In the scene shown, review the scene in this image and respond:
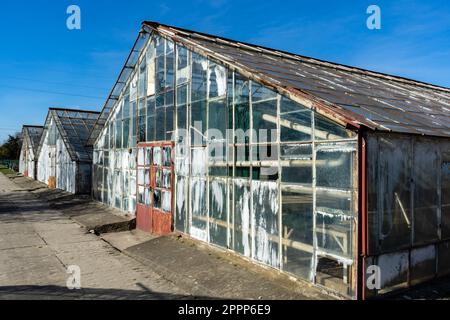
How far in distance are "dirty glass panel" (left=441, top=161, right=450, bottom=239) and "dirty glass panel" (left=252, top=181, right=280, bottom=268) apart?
372cm

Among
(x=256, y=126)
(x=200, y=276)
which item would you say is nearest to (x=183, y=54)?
(x=256, y=126)

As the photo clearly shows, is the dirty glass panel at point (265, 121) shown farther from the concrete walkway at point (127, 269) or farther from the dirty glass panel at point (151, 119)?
the dirty glass panel at point (151, 119)

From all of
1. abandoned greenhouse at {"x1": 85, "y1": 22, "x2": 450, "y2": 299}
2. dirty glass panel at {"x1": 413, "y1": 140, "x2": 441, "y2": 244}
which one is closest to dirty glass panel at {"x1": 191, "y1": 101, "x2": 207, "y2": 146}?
abandoned greenhouse at {"x1": 85, "y1": 22, "x2": 450, "y2": 299}

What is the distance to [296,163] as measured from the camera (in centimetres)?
806

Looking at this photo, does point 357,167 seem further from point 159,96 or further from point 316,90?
point 159,96

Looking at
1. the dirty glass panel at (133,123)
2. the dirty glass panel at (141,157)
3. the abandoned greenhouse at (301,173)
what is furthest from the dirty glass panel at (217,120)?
the dirty glass panel at (133,123)

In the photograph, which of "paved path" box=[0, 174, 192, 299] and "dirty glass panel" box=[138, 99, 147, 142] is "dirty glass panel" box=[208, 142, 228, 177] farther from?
"dirty glass panel" box=[138, 99, 147, 142]

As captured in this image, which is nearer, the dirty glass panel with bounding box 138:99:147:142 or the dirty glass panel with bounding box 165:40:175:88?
the dirty glass panel with bounding box 165:40:175:88

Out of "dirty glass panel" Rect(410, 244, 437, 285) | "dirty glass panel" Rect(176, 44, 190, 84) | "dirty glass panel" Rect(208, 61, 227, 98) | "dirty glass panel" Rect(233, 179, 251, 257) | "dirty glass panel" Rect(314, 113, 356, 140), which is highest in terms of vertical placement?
"dirty glass panel" Rect(176, 44, 190, 84)

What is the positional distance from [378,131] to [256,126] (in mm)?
3151

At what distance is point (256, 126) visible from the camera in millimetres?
9227

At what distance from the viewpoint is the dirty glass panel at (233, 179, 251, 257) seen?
9.45 meters

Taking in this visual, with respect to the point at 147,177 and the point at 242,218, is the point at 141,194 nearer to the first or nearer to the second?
the point at 147,177

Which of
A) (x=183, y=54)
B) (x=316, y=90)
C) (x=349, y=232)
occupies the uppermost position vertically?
(x=183, y=54)
